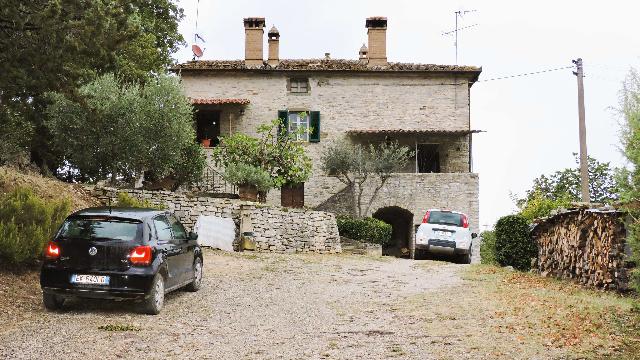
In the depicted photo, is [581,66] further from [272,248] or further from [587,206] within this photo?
[272,248]

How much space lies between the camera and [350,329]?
835cm

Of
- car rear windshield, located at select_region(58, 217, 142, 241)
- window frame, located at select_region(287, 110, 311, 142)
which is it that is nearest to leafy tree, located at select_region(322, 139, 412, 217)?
window frame, located at select_region(287, 110, 311, 142)

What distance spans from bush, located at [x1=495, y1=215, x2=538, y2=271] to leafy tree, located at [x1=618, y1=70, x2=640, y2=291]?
34.0 feet

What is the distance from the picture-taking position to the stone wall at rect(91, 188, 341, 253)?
21.0 metres

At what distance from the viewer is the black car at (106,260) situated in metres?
8.91

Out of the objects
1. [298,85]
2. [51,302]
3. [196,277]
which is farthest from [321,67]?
[51,302]

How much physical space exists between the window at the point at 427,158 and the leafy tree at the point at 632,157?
2412cm

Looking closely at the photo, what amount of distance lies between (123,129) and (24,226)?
33.6ft

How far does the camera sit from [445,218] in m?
20.2

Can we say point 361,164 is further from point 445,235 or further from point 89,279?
point 89,279

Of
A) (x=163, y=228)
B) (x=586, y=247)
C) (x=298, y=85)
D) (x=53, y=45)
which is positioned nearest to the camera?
(x=163, y=228)

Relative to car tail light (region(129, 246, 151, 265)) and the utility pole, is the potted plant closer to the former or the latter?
the utility pole

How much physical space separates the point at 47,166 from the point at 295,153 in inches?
386

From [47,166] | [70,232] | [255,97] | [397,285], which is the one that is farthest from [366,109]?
[70,232]
